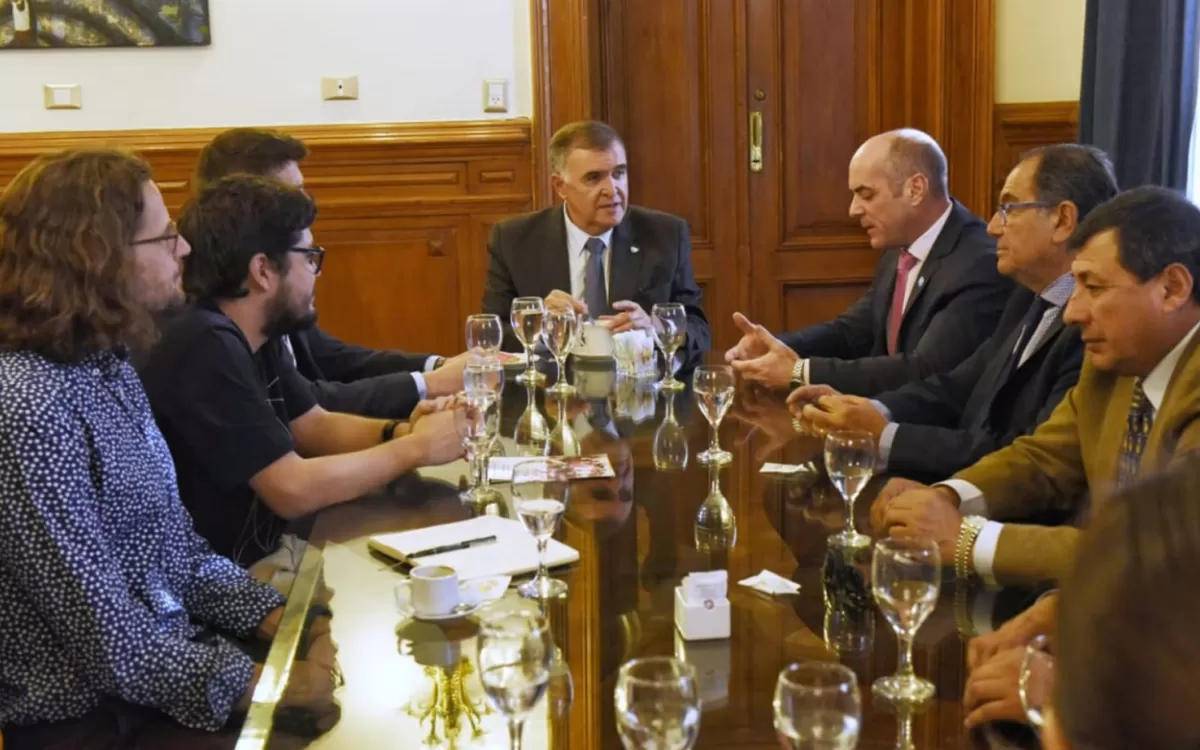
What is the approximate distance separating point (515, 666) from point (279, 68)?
4062 millimetres

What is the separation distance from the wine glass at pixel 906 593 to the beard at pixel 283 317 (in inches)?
56.1

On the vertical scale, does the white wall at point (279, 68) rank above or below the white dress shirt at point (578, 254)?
above

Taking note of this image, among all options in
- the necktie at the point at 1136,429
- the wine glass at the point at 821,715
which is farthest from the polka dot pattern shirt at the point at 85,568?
the necktie at the point at 1136,429

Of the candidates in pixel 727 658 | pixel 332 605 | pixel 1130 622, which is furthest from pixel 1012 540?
pixel 1130 622

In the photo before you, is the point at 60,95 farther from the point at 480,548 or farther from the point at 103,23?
the point at 480,548

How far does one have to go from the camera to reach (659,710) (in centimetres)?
106

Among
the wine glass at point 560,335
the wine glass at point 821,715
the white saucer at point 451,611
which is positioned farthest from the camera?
the wine glass at point 560,335

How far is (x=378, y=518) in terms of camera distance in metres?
2.03

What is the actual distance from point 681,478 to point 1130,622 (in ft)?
5.19

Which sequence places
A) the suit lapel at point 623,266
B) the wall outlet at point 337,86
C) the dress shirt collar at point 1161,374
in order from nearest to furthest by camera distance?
1. the dress shirt collar at point 1161,374
2. the suit lapel at point 623,266
3. the wall outlet at point 337,86

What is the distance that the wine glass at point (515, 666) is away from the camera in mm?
1139

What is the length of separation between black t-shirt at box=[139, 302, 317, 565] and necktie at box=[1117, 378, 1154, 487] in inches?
53.2

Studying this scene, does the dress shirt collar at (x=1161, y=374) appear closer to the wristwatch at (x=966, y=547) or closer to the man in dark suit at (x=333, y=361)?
the wristwatch at (x=966, y=547)

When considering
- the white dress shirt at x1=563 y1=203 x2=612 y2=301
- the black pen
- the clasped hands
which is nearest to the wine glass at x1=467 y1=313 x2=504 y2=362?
the clasped hands
